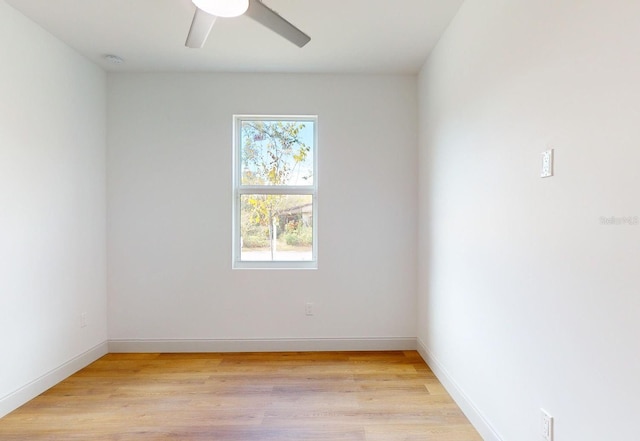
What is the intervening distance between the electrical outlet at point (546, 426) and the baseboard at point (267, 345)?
1787 millimetres

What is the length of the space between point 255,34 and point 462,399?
113 inches

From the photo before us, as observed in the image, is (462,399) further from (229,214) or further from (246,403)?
(229,214)

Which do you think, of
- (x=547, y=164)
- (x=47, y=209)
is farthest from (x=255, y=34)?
(x=547, y=164)

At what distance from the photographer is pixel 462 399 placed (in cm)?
217

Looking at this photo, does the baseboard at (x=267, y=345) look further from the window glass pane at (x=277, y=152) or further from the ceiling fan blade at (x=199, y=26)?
the ceiling fan blade at (x=199, y=26)

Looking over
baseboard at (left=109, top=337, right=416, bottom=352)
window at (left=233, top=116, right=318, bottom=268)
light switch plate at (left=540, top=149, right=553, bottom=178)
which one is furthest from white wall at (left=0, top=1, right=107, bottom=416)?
light switch plate at (left=540, top=149, right=553, bottom=178)

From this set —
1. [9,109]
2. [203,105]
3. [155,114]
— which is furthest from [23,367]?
[203,105]

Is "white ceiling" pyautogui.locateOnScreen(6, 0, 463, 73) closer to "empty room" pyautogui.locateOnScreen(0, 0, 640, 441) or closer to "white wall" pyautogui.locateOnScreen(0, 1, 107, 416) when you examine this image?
"empty room" pyautogui.locateOnScreen(0, 0, 640, 441)

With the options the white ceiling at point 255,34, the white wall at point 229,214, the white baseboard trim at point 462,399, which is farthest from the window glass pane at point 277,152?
the white baseboard trim at point 462,399

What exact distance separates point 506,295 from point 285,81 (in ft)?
8.35

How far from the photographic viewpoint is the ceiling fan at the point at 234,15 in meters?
1.50

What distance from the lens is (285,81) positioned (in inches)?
125

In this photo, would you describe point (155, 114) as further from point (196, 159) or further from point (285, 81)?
point (285, 81)

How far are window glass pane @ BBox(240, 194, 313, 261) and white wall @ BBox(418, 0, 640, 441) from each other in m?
1.38
